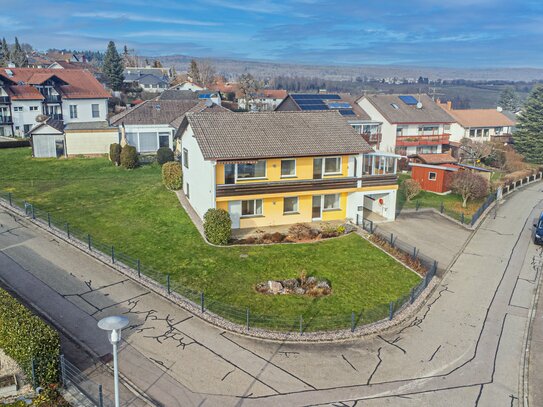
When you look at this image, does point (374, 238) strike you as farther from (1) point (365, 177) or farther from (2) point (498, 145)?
(2) point (498, 145)

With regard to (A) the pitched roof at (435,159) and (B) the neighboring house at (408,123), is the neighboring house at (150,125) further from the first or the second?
(A) the pitched roof at (435,159)

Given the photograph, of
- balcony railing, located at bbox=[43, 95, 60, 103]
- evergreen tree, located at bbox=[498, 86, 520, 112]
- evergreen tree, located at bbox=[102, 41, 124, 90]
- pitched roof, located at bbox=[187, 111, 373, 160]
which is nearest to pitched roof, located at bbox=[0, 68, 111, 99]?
balcony railing, located at bbox=[43, 95, 60, 103]

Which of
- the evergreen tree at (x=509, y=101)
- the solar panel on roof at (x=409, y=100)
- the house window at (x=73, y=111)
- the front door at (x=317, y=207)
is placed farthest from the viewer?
the evergreen tree at (x=509, y=101)

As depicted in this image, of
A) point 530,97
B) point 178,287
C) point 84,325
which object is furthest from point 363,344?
point 530,97

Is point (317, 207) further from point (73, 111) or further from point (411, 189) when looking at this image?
point (73, 111)

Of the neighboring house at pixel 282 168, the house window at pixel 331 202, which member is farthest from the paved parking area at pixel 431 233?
the house window at pixel 331 202

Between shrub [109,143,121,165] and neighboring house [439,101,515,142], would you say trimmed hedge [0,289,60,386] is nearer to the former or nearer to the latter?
shrub [109,143,121,165]

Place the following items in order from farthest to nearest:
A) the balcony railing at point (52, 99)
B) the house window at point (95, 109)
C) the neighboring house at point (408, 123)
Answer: the house window at point (95, 109) < the balcony railing at point (52, 99) < the neighboring house at point (408, 123)

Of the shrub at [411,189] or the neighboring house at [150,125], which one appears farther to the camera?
the neighboring house at [150,125]
